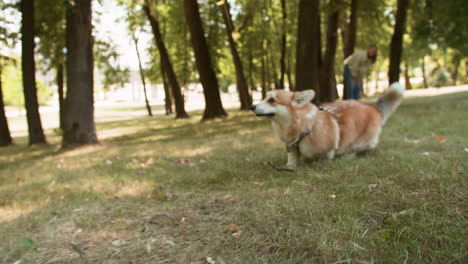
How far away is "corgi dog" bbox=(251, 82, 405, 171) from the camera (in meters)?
4.25

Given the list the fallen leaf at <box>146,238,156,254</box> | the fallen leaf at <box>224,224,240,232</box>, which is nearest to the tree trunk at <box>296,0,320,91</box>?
the fallen leaf at <box>224,224,240,232</box>

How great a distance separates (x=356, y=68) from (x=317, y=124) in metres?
6.24

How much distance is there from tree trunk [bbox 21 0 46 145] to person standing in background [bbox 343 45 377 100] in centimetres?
993

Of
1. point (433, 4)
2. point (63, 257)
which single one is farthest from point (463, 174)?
point (433, 4)

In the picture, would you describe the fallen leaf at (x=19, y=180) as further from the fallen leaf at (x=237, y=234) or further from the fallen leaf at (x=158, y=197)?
the fallen leaf at (x=237, y=234)

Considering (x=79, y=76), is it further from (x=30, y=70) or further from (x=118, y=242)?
(x=118, y=242)

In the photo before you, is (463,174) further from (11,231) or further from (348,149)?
(11,231)

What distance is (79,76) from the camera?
858 centimetres

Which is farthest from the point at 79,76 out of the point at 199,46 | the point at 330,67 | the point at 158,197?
the point at 330,67

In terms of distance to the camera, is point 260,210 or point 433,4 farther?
point 433,4

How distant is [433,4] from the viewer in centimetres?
1252

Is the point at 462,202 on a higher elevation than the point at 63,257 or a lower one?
higher

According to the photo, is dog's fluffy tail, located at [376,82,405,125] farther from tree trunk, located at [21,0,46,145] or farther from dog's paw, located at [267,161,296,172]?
tree trunk, located at [21,0,46,145]

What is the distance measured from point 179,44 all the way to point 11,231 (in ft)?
76.2
